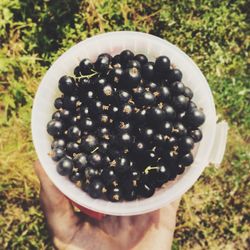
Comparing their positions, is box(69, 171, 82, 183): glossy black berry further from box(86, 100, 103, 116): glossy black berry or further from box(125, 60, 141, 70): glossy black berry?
box(125, 60, 141, 70): glossy black berry

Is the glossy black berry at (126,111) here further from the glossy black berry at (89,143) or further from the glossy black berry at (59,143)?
the glossy black berry at (59,143)

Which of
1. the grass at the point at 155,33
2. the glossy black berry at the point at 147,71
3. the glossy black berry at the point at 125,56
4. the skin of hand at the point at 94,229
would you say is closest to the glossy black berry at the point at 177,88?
the glossy black berry at the point at 147,71

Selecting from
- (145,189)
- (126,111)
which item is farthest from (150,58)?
(145,189)

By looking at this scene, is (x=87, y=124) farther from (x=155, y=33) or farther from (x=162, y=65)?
(x=155, y=33)

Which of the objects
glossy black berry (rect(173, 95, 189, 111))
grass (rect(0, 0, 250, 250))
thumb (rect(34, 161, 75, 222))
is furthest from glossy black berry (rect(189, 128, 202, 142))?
grass (rect(0, 0, 250, 250))

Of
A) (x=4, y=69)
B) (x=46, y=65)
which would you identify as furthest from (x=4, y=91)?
(x=46, y=65)

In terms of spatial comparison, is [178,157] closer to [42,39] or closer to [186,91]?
[186,91]
